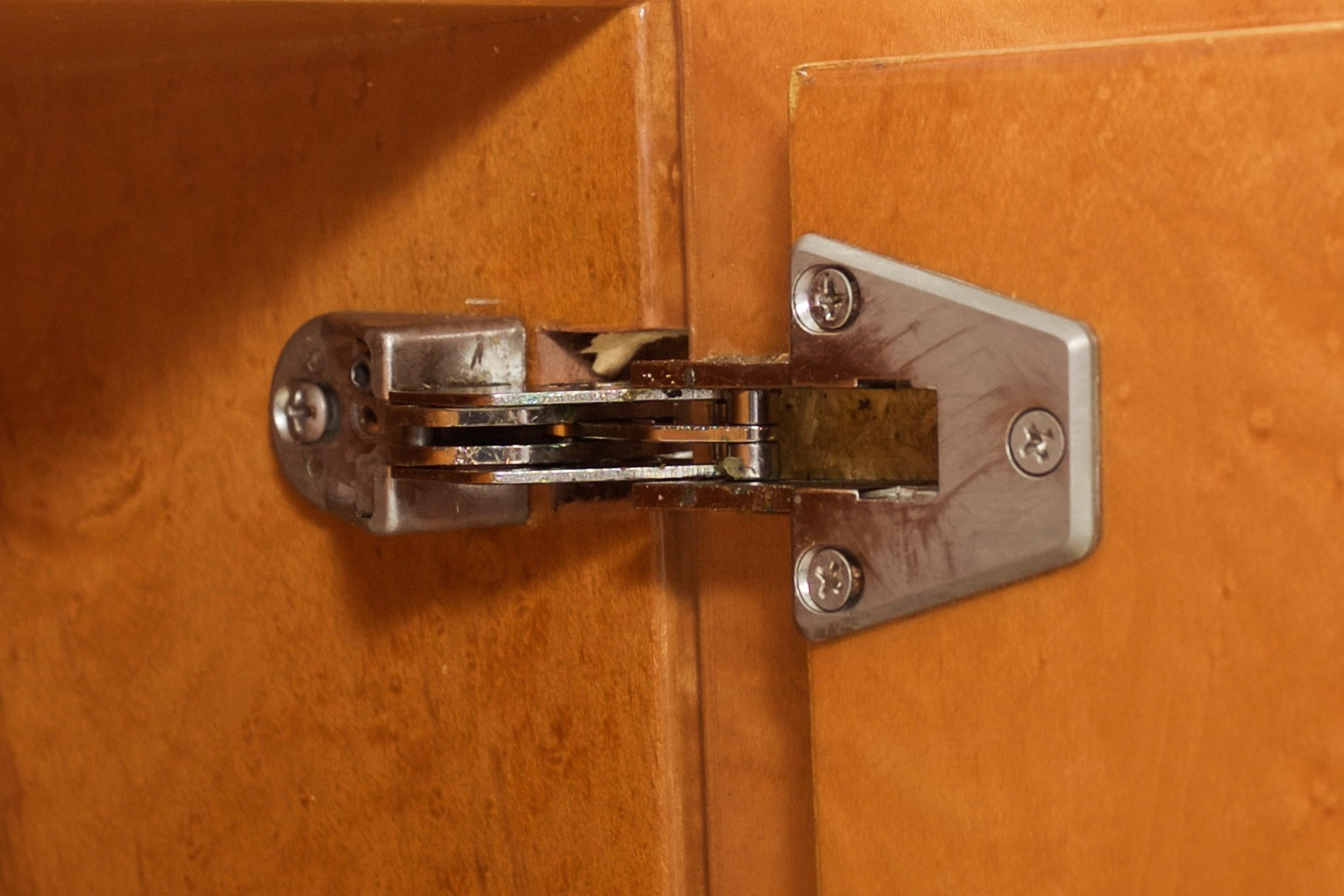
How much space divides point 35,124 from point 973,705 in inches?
19.7

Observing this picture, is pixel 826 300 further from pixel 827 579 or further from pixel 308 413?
pixel 308 413

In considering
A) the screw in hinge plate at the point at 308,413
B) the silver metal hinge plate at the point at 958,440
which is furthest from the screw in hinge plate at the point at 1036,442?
the screw in hinge plate at the point at 308,413

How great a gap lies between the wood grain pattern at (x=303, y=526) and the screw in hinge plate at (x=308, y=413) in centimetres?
2

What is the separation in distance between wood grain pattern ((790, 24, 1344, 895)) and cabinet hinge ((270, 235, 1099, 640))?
1 cm

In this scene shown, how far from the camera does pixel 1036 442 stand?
44 cm

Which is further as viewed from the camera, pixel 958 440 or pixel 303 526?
pixel 303 526

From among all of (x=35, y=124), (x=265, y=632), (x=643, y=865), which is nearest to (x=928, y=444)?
(x=643, y=865)

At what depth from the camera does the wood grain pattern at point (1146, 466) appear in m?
0.39

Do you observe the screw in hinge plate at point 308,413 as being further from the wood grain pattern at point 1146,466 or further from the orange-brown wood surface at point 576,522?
the wood grain pattern at point 1146,466

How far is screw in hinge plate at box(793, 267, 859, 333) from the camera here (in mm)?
476

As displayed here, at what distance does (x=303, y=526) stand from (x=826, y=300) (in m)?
0.26

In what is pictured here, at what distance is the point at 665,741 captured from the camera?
1.79 feet

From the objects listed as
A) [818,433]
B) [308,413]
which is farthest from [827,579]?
[308,413]

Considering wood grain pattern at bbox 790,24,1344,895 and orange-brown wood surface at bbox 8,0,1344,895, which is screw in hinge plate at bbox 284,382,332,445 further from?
wood grain pattern at bbox 790,24,1344,895
